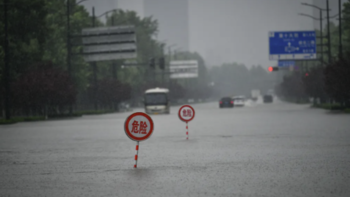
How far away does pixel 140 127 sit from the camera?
1432cm

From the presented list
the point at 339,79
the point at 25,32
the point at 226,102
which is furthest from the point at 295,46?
the point at 25,32

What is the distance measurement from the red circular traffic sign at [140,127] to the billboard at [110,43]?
39.2 m

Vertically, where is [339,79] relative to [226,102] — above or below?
above

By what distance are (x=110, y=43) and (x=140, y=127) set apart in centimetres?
4056

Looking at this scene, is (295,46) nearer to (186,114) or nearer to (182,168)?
(186,114)

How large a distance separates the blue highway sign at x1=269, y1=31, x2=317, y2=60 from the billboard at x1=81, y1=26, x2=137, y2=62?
15.8 m

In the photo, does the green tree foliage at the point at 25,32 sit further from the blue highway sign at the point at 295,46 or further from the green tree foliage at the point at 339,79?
the green tree foliage at the point at 339,79

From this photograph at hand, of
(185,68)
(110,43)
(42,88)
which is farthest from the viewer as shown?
(185,68)

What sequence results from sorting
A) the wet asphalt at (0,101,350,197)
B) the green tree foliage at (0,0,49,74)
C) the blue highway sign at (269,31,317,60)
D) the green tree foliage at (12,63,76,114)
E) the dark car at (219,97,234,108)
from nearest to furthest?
1. the wet asphalt at (0,101,350,197)
2. the green tree foliage at (12,63,76,114)
3. the green tree foliage at (0,0,49,74)
4. the blue highway sign at (269,31,317,60)
5. the dark car at (219,97,234,108)

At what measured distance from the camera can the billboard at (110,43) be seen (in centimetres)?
5375

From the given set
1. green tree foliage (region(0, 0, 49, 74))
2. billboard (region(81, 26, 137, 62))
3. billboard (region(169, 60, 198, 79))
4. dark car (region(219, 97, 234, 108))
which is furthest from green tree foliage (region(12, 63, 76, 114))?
billboard (region(169, 60, 198, 79))

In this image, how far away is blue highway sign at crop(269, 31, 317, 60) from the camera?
204 ft

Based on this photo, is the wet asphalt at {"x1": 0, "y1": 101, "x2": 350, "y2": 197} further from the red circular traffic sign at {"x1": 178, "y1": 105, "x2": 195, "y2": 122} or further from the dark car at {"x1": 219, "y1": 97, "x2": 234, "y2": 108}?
the dark car at {"x1": 219, "y1": 97, "x2": 234, "y2": 108}

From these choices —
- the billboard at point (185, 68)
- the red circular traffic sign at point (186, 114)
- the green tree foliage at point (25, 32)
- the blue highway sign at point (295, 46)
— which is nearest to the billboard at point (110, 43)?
the green tree foliage at point (25, 32)
